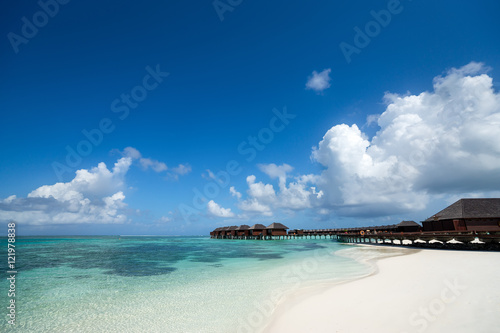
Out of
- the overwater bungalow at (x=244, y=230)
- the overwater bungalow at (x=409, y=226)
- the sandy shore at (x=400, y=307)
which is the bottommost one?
the overwater bungalow at (x=244, y=230)

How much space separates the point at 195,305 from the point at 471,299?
29.5 feet

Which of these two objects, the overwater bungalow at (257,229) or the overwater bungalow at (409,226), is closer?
the overwater bungalow at (409,226)

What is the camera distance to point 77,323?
25.1ft

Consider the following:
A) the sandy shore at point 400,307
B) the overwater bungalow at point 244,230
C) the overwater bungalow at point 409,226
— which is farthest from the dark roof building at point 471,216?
the overwater bungalow at point 244,230

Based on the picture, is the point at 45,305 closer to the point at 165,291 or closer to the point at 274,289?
the point at 165,291

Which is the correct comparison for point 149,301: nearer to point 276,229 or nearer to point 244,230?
point 276,229

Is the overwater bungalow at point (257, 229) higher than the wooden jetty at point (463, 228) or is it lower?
lower

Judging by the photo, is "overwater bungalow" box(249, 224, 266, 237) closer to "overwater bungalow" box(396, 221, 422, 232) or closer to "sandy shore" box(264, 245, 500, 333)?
"overwater bungalow" box(396, 221, 422, 232)

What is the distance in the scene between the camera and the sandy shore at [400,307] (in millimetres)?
5422

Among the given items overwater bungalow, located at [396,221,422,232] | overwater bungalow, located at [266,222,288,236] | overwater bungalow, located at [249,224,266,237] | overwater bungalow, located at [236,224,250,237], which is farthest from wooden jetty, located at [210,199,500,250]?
overwater bungalow, located at [236,224,250,237]

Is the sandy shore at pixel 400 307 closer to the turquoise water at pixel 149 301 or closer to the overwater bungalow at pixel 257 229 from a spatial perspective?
the turquoise water at pixel 149 301

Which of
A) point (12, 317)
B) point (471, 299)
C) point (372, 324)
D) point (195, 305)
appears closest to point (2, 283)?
point (12, 317)

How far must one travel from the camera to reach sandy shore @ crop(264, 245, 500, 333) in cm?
542

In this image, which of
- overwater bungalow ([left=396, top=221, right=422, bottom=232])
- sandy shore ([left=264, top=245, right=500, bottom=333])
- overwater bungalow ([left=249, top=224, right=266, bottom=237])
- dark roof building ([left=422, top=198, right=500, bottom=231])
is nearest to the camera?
sandy shore ([left=264, top=245, right=500, bottom=333])
